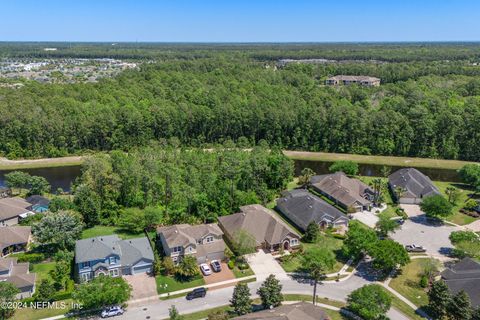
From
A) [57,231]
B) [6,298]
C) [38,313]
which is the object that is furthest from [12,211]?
[38,313]

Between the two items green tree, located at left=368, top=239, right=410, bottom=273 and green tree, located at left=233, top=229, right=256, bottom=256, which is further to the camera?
green tree, located at left=233, top=229, right=256, bottom=256

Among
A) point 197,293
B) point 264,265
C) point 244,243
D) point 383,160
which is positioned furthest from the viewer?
point 383,160

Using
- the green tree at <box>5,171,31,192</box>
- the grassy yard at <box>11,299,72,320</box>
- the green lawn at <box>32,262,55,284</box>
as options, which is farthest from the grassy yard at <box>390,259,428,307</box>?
the green tree at <box>5,171,31,192</box>

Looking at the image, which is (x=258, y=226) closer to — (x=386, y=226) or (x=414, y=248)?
(x=386, y=226)

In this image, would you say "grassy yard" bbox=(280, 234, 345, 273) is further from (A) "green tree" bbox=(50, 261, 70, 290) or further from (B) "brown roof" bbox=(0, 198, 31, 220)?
(B) "brown roof" bbox=(0, 198, 31, 220)

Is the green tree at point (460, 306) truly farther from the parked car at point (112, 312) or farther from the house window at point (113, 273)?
the house window at point (113, 273)

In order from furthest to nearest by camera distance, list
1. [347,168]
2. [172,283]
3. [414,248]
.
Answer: [347,168], [414,248], [172,283]
